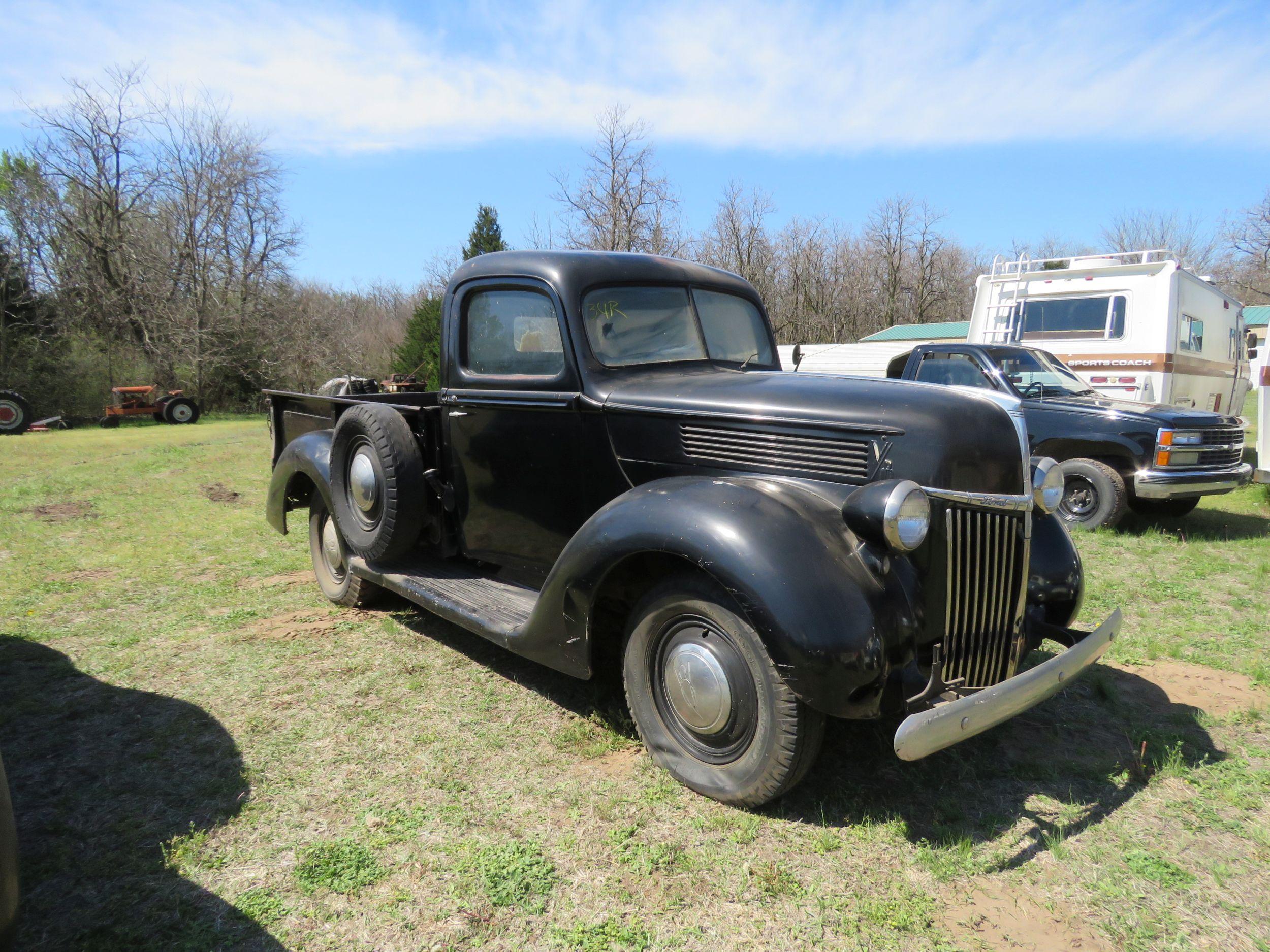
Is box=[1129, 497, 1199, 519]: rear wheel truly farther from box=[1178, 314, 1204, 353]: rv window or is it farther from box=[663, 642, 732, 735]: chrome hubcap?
box=[663, 642, 732, 735]: chrome hubcap

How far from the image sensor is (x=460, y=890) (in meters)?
2.26

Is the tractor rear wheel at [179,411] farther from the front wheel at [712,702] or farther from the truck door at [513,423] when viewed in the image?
the front wheel at [712,702]

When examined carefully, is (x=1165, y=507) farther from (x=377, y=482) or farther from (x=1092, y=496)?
(x=377, y=482)

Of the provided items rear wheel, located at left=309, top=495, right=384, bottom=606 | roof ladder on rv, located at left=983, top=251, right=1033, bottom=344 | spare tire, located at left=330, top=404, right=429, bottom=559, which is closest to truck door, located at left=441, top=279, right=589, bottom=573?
spare tire, located at left=330, top=404, right=429, bottom=559

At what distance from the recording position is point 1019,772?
2.88 meters

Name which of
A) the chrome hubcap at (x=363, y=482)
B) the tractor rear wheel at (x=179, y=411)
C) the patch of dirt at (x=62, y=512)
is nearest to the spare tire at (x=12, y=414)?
the tractor rear wheel at (x=179, y=411)

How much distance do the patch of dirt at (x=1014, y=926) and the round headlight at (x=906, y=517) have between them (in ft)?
3.39

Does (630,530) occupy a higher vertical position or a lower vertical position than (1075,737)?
higher

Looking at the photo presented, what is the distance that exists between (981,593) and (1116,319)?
8280mm

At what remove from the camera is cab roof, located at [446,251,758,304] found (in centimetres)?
352

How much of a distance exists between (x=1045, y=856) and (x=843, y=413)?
5.13 ft

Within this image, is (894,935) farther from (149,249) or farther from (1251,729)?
(149,249)

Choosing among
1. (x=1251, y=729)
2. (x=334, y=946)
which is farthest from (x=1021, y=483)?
(x=334, y=946)

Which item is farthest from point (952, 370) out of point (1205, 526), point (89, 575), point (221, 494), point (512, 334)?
point (221, 494)
